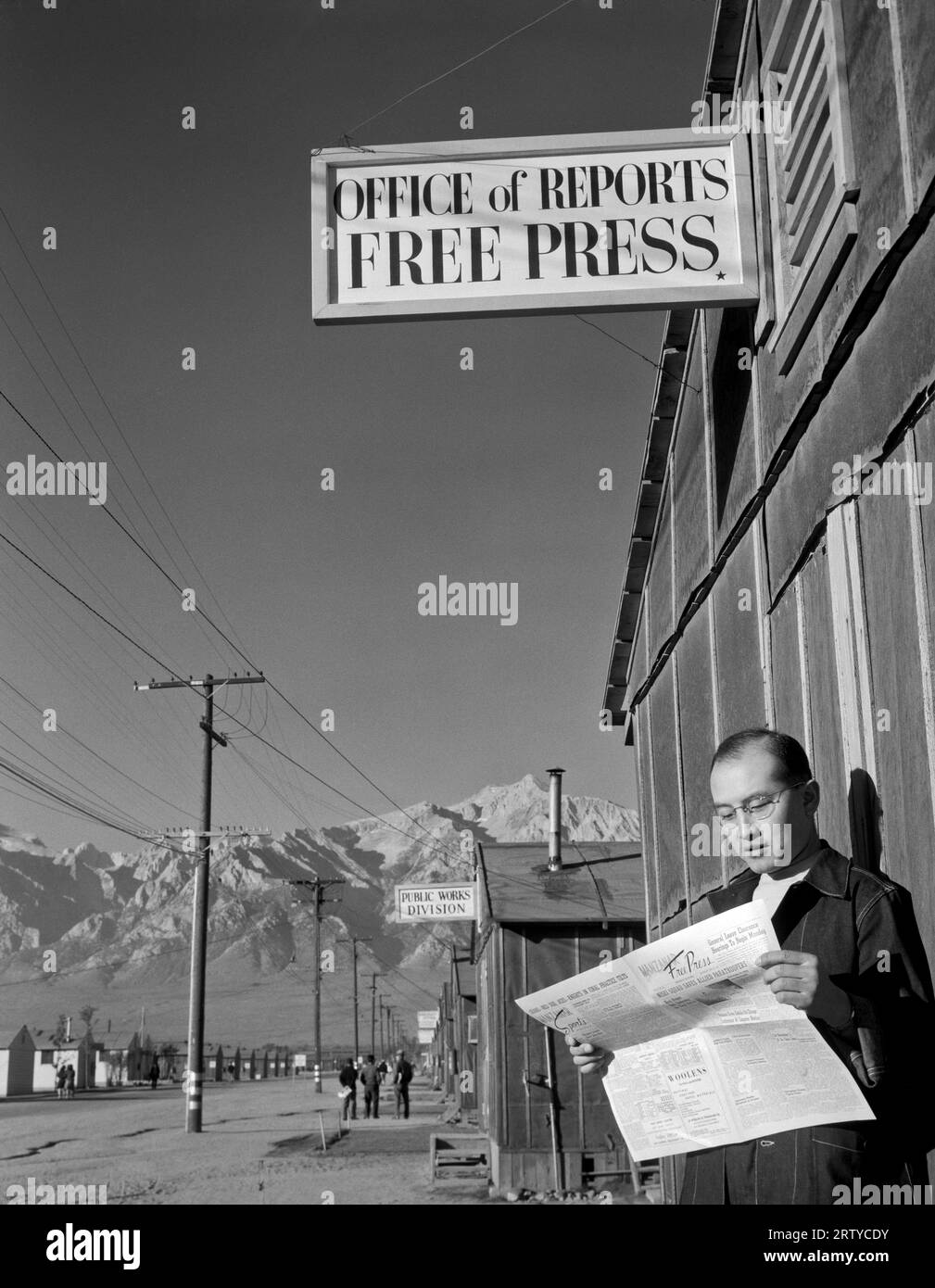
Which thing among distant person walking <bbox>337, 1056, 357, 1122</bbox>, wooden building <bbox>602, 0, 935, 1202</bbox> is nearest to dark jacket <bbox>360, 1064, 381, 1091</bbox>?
distant person walking <bbox>337, 1056, 357, 1122</bbox>

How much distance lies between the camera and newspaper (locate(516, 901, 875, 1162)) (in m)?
3.49

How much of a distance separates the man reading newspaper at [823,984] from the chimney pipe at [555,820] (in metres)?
19.2

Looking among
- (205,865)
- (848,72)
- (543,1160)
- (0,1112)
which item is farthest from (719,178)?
(0,1112)

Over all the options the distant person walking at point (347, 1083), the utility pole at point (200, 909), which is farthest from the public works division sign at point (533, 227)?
the distant person walking at point (347, 1083)

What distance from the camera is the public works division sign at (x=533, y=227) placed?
20.8 feet

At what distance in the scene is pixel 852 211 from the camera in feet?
17.1

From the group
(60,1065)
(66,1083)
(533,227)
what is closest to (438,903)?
(533,227)

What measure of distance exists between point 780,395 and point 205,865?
1071 inches

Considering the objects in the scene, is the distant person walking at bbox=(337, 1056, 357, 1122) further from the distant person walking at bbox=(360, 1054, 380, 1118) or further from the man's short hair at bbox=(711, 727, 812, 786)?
the man's short hair at bbox=(711, 727, 812, 786)

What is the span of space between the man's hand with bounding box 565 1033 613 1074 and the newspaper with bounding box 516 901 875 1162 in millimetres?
47

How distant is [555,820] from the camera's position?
2456cm

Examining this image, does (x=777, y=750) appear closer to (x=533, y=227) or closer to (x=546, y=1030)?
(x=533, y=227)

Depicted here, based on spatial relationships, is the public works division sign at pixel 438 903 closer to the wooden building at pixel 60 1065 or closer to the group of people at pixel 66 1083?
the group of people at pixel 66 1083

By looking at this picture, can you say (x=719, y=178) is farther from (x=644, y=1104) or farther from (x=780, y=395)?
(x=644, y=1104)
